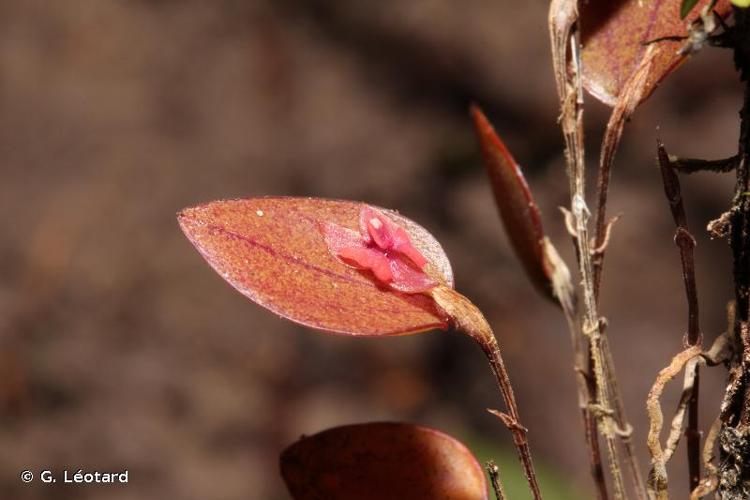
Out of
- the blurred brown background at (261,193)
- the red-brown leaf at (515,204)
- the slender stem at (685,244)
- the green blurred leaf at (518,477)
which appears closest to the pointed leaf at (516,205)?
the red-brown leaf at (515,204)

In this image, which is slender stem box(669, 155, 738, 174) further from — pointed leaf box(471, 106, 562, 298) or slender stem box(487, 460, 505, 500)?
slender stem box(487, 460, 505, 500)

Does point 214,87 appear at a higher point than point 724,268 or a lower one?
higher

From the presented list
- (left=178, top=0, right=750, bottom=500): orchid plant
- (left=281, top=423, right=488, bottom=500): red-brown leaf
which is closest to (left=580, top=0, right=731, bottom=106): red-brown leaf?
(left=178, top=0, right=750, bottom=500): orchid plant

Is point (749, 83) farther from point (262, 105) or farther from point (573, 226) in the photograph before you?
point (262, 105)

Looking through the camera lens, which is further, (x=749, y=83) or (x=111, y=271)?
(x=111, y=271)

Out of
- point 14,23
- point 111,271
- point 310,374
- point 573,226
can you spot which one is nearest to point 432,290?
point 573,226

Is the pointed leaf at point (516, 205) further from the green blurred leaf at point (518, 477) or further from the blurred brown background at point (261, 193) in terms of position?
the blurred brown background at point (261, 193)

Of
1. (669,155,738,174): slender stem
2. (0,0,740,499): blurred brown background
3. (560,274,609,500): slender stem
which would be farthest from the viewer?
(0,0,740,499): blurred brown background

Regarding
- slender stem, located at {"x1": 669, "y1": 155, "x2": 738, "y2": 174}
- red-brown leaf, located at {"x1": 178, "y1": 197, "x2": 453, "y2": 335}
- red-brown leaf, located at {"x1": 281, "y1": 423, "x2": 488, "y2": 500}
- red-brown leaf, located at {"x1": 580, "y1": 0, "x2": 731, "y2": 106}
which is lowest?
red-brown leaf, located at {"x1": 281, "y1": 423, "x2": 488, "y2": 500}
